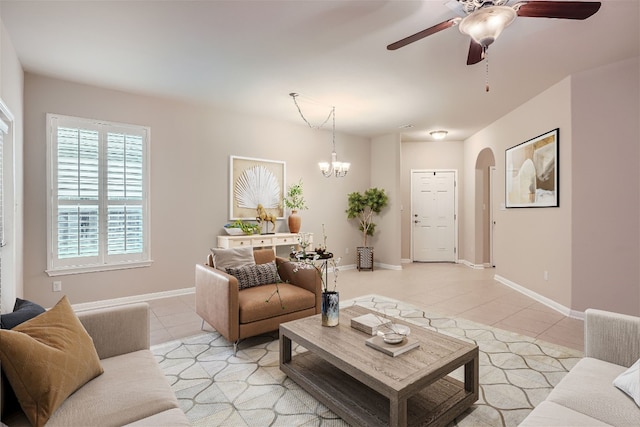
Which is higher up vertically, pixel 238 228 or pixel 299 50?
pixel 299 50

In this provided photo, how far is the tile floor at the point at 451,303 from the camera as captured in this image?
10.8 feet

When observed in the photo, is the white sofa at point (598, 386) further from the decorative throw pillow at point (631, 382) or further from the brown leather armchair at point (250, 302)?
the brown leather armchair at point (250, 302)

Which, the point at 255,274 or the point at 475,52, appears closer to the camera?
the point at 475,52

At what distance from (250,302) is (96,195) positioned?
2.69 metres

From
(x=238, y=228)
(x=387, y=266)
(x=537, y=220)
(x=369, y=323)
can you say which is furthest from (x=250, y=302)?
(x=387, y=266)

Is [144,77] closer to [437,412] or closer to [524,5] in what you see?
[524,5]

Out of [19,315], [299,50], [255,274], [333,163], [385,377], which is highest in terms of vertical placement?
[299,50]

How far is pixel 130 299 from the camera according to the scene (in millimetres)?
4270

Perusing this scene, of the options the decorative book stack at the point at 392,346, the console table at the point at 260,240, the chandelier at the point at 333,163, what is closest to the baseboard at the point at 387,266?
the console table at the point at 260,240

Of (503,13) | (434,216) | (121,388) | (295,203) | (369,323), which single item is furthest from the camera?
(434,216)

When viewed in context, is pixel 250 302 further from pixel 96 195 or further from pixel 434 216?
pixel 434 216

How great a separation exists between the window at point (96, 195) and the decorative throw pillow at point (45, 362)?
293cm

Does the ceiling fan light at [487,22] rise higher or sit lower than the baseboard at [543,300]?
higher

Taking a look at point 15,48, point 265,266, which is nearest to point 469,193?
point 265,266
